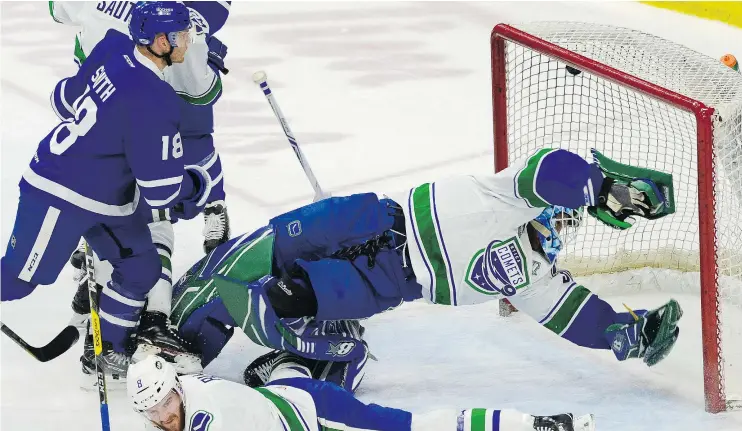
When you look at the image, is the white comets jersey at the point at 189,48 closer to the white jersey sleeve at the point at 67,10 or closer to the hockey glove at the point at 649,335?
the white jersey sleeve at the point at 67,10

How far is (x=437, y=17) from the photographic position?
6.40 m

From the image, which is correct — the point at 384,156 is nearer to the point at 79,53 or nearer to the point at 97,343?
the point at 79,53

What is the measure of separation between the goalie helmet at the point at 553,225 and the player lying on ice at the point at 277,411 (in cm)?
49

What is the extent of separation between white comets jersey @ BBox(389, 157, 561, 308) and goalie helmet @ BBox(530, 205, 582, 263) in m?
0.03

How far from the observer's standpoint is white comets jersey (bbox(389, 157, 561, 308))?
302 centimetres

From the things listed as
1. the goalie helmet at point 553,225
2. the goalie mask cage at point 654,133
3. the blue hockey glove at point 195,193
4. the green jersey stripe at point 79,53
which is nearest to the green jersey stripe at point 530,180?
the goalie helmet at point 553,225

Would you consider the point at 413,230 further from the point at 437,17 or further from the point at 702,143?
the point at 437,17

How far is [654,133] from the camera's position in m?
3.61

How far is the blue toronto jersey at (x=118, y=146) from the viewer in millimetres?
3102

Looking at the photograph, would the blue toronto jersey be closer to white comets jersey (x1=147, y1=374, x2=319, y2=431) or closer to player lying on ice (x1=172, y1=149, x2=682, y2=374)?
player lying on ice (x1=172, y1=149, x2=682, y2=374)

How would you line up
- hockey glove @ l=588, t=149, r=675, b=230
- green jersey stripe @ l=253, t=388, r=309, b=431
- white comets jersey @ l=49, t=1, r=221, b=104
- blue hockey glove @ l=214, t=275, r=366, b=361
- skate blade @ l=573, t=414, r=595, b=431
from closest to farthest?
green jersey stripe @ l=253, t=388, r=309, b=431 → skate blade @ l=573, t=414, r=595, b=431 → hockey glove @ l=588, t=149, r=675, b=230 → blue hockey glove @ l=214, t=275, r=366, b=361 → white comets jersey @ l=49, t=1, r=221, b=104

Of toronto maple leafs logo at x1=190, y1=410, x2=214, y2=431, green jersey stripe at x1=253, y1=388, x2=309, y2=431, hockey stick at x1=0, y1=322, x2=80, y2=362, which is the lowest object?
hockey stick at x1=0, y1=322, x2=80, y2=362

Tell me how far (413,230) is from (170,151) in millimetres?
592

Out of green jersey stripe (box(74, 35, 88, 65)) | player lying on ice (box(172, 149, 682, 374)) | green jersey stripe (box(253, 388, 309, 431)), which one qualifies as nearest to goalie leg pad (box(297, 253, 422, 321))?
player lying on ice (box(172, 149, 682, 374))
